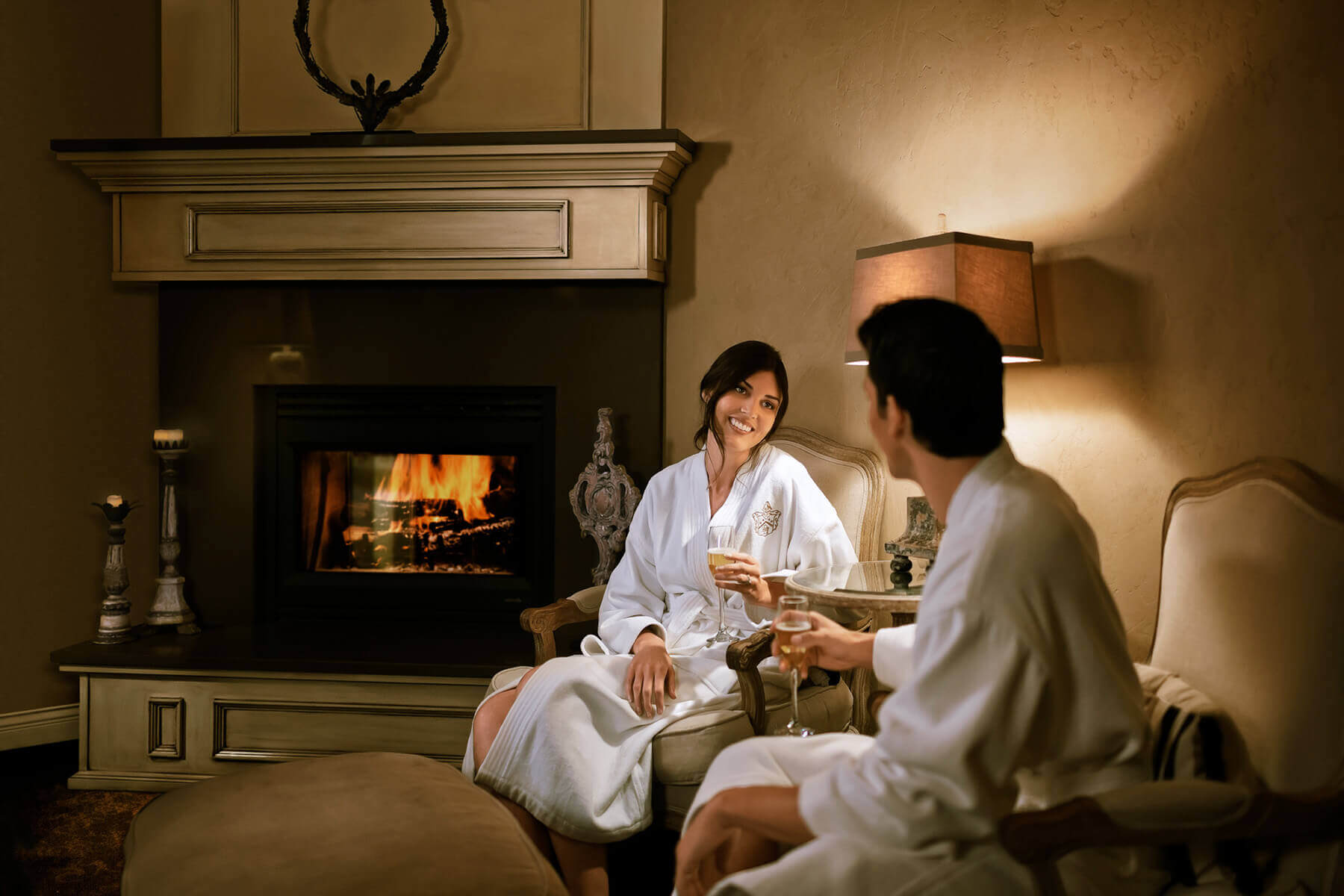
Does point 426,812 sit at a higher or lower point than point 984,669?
lower

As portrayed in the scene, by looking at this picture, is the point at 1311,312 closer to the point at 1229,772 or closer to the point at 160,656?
the point at 1229,772

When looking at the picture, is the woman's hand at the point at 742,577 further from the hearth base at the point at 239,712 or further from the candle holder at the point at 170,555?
the candle holder at the point at 170,555

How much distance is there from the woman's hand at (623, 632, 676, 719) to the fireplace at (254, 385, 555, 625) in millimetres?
1305

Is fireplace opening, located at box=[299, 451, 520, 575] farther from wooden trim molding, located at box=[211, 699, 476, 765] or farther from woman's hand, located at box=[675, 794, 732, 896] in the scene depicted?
woman's hand, located at box=[675, 794, 732, 896]

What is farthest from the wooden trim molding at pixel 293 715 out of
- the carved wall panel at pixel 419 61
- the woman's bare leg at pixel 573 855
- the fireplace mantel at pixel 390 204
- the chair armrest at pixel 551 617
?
the carved wall panel at pixel 419 61

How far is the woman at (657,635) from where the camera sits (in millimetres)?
2137

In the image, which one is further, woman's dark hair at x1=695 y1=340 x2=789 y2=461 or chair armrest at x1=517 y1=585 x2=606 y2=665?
chair armrest at x1=517 y1=585 x2=606 y2=665

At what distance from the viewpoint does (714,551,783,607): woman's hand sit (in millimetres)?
2262

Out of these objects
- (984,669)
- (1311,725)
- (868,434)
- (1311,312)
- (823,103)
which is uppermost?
(823,103)

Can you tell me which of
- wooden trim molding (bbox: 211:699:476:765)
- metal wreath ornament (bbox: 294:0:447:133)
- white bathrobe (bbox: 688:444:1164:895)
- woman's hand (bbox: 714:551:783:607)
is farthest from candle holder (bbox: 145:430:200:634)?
white bathrobe (bbox: 688:444:1164:895)

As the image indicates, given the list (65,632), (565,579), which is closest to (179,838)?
(565,579)

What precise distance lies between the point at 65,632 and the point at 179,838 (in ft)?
7.28

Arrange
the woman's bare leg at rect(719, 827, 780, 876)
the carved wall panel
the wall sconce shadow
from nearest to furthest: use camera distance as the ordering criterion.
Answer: the woman's bare leg at rect(719, 827, 780, 876)
the wall sconce shadow
the carved wall panel

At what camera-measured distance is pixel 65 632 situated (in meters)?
3.46
